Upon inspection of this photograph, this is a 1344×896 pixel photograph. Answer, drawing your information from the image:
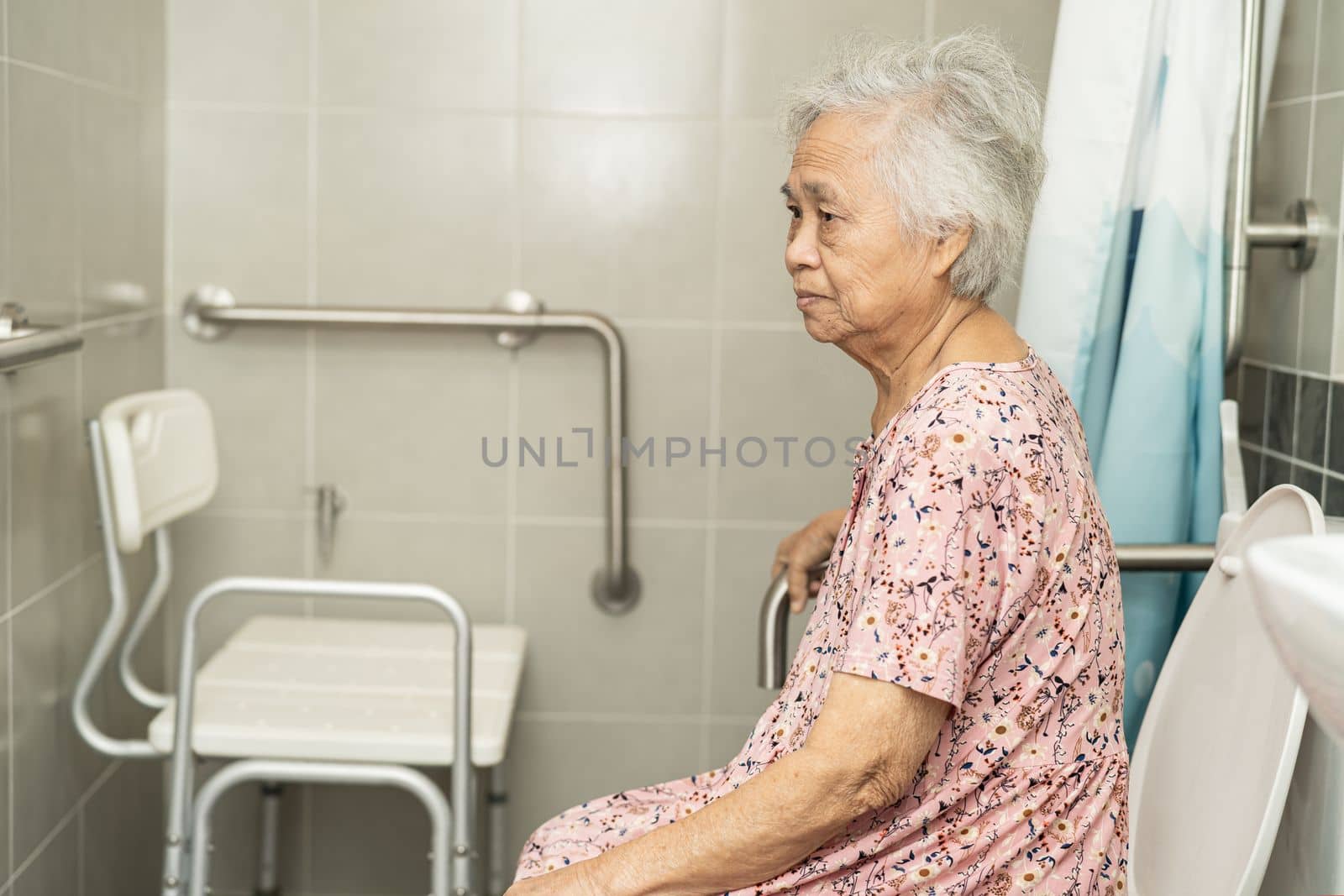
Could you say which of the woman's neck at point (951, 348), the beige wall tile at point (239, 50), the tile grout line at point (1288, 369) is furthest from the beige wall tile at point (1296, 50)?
the beige wall tile at point (239, 50)

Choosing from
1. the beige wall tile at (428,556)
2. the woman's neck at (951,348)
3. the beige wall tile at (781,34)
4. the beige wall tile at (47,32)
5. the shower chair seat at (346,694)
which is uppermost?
the beige wall tile at (781,34)

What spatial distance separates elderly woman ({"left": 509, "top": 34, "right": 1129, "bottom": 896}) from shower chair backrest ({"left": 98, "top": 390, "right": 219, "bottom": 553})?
0.83 m

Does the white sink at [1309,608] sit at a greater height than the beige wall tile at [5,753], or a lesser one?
greater

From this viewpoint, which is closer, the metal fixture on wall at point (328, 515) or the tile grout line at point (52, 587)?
the tile grout line at point (52, 587)

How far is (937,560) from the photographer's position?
936mm

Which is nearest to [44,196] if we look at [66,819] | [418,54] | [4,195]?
A: [4,195]

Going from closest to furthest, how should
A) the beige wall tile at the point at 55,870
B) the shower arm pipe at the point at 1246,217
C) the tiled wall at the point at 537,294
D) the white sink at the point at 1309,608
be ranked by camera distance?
the white sink at the point at 1309,608 → the shower arm pipe at the point at 1246,217 → the beige wall tile at the point at 55,870 → the tiled wall at the point at 537,294

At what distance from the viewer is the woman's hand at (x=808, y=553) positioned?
144 centimetres

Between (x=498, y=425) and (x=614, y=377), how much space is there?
0.72 ft

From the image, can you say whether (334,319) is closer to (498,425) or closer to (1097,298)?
(498,425)

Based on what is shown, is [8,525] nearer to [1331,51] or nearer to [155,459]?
[155,459]

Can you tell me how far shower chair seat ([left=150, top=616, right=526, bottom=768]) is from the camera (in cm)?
162

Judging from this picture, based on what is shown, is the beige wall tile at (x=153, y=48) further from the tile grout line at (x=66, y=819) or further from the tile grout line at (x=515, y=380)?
the tile grout line at (x=66, y=819)

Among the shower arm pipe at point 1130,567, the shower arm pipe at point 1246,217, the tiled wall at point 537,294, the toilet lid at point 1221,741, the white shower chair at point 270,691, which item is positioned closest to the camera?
the toilet lid at point 1221,741
